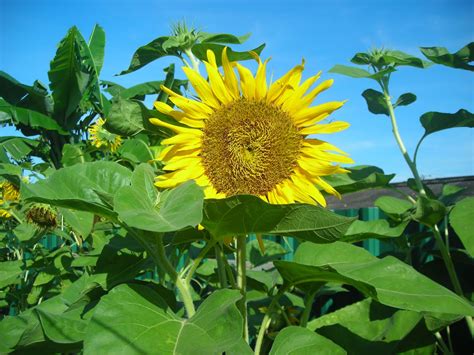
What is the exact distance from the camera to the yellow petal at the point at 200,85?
1271mm

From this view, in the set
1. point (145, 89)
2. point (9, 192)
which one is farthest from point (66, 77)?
point (145, 89)

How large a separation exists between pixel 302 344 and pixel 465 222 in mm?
655

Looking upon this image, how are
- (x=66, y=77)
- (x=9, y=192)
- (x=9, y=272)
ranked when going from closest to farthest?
1. (x=9, y=272)
2. (x=9, y=192)
3. (x=66, y=77)

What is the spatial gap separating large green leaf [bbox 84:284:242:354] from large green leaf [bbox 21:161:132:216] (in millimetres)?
182

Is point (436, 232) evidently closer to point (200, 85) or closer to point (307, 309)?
point (307, 309)

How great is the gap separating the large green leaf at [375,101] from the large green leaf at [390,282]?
0.93 metres

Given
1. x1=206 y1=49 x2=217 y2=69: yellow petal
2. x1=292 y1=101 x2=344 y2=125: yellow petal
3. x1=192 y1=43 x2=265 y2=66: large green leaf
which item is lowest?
x1=292 y1=101 x2=344 y2=125: yellow petal

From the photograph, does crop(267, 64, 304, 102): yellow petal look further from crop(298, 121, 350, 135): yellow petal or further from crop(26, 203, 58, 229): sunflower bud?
crop(26, 203, 58, 229): sunflower bud

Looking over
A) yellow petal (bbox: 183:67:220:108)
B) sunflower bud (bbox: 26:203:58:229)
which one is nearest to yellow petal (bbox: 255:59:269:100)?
yellow petal (bbox: 183:67:220:108)

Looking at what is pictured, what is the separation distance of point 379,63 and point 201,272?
1.04 meters

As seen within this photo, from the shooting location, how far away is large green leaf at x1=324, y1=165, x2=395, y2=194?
1374mm

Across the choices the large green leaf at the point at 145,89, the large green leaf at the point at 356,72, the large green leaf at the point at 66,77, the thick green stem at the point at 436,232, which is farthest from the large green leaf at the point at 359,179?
the large green leaf at the point at 66,77

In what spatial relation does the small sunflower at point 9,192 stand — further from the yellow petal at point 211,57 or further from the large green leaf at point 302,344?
the large green leaf at point 302,344

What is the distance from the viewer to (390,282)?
3.62 feet
